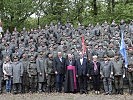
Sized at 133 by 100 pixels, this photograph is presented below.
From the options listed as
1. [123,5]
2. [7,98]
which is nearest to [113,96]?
[7,98]

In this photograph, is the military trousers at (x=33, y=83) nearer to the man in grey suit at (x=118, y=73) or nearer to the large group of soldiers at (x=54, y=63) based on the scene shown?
the large group of soldiers at (x=54, y=63)

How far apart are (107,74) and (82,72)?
4.10 ft

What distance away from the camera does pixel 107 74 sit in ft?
72.7

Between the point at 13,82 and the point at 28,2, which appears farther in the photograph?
the point at 28,2

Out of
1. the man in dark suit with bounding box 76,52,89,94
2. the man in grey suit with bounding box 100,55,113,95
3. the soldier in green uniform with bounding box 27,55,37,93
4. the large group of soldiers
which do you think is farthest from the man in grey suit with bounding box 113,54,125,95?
the soldier in green uniform with bounding box 27,55,37,93

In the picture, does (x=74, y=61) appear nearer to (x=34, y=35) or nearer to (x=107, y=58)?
(x=107, y=58)

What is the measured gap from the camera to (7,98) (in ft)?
69.1

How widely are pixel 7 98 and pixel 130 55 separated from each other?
6263 millimetres

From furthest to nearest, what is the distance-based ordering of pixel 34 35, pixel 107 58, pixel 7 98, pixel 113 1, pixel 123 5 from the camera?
1. pixel 113 1
2. pixel 123 5
3. pixel 34 35
4. pixel 107 58
5. pixel 7 98

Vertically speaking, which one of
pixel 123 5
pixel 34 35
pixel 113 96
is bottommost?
pixel 113 96

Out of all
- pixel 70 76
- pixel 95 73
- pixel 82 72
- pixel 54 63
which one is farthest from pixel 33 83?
pixel 95 73

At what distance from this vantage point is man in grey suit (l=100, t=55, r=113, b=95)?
22.1 metres

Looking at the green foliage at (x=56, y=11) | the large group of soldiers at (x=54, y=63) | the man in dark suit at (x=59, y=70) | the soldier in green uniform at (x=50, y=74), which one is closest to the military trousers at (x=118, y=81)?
the large group of soldiers at (x=54, y=63)

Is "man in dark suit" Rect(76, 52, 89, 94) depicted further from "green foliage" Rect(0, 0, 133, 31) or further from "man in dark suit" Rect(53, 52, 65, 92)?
"green foliage" Rect(0, 0, 133, 31)
